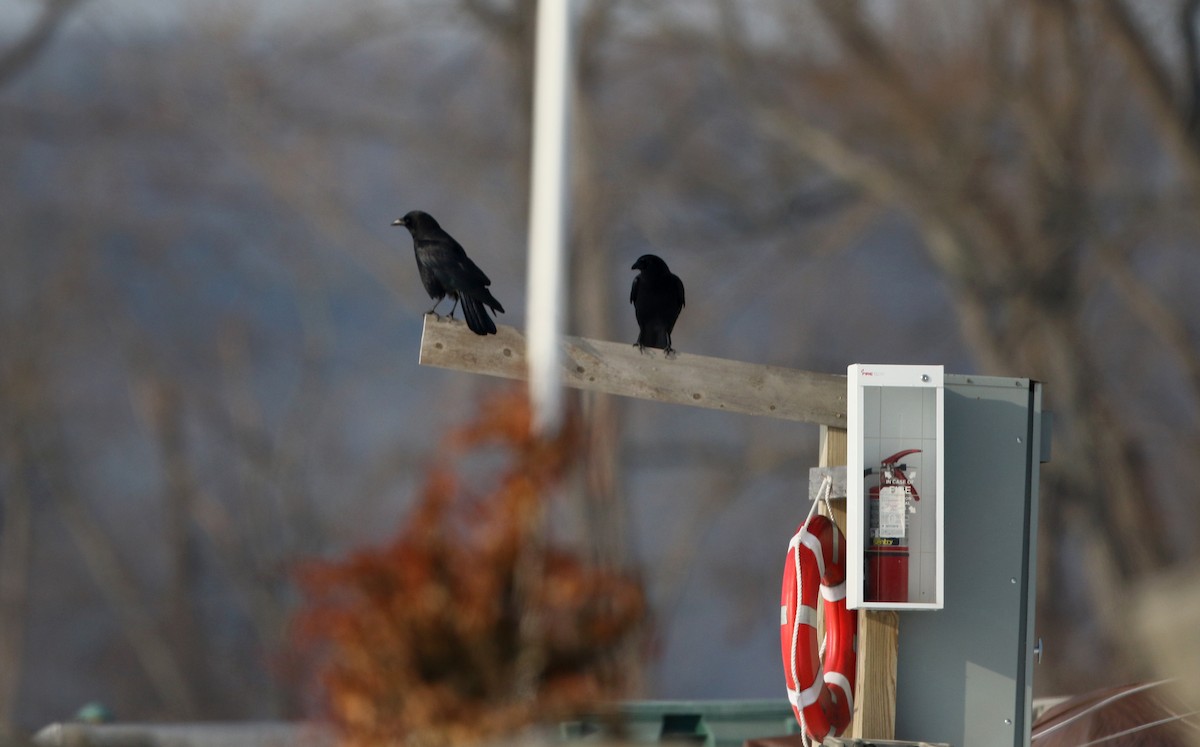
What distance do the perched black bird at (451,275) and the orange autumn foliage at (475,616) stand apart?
6.37 feet

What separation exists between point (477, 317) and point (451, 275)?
0.38 m

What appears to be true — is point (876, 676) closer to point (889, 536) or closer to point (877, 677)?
point (877, 677)

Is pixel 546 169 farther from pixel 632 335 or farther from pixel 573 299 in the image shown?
pixel 632 335

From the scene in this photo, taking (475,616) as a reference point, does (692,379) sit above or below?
above

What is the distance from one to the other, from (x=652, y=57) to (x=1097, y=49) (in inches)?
149

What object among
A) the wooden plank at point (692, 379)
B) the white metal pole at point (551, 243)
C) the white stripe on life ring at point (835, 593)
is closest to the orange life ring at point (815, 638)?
the white stripe on life ring at point (835, 593)

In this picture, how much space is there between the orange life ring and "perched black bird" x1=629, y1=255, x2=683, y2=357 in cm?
103

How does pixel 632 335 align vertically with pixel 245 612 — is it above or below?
above

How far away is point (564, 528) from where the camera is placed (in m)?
13.7

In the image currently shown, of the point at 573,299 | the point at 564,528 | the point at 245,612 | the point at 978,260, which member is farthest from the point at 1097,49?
the point at 245,612

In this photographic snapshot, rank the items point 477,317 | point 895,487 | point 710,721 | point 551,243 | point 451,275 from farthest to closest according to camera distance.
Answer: point 710,721, point 451,275, point 477,317, point 895,487, point 551,243

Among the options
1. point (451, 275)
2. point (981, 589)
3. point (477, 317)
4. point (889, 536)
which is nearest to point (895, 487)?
point (889, 536)

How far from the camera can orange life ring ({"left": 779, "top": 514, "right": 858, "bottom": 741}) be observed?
4.70 m

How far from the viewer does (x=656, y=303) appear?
219 inches
